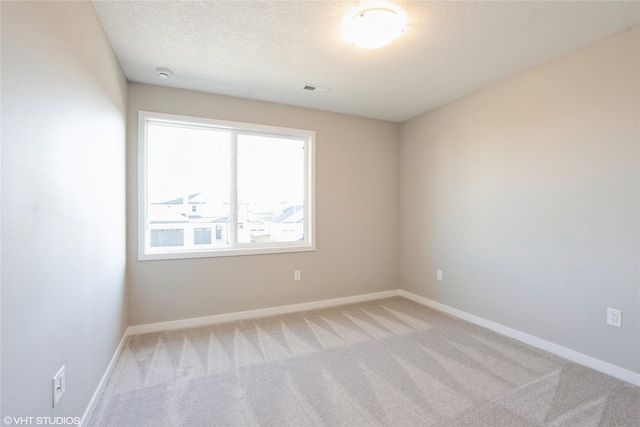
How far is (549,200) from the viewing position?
→ 2.45 metres

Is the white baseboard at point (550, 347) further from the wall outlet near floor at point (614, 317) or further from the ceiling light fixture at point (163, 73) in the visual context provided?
the ceiling light fixture at point (163, 73)

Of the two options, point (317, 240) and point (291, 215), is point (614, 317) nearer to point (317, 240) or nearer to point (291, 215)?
point (317, 240)

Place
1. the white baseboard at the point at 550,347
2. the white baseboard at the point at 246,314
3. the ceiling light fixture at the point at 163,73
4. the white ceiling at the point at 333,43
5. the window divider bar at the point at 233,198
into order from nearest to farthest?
the white ceiling at the point at 333,43
the white baseboard at the point at 550,347
the ceiling light fixture at the point at 163,73
the white baseboard at the point at 246,314
the window divider bar at the point at 233,198

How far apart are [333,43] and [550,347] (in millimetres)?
3107

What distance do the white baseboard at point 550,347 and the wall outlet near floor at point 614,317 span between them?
12.2 inches

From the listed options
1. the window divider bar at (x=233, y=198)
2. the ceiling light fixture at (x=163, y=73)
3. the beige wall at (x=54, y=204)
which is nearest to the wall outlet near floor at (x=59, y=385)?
the beige wall at (x=54, y=204)

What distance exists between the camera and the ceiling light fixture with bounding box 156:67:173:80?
2.55 meters

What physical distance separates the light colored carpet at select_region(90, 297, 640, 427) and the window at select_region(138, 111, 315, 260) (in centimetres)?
96

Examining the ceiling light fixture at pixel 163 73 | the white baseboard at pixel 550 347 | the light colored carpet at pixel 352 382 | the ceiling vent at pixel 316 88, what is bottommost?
the light colored carpet at pixel 352 382

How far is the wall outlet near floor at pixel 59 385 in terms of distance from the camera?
1.25 m

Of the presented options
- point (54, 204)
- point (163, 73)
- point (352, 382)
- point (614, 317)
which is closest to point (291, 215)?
point (163, 73)

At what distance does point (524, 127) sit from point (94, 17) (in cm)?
346

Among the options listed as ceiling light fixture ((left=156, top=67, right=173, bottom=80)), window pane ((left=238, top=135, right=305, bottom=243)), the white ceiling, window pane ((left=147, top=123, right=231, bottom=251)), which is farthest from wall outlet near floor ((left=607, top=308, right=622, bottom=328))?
ceiling light fixture ((left=156, top=67, right=173, bottom=80))

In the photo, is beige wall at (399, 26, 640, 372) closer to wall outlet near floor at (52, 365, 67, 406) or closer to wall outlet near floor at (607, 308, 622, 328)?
wall outlet near floor at (607, 308, 622, 328)
